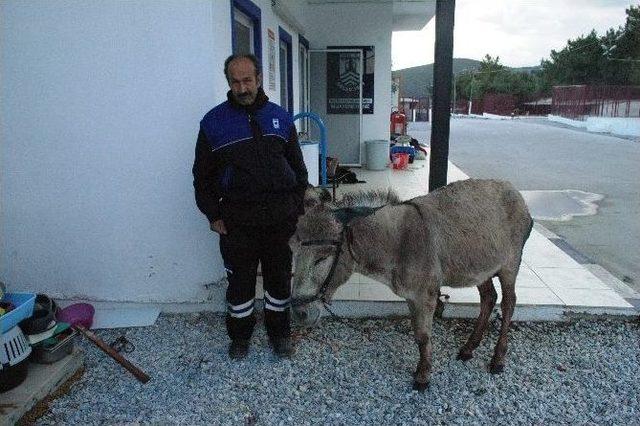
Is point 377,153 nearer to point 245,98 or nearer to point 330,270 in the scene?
point 245,98

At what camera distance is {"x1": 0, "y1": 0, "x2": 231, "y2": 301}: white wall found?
145 inches

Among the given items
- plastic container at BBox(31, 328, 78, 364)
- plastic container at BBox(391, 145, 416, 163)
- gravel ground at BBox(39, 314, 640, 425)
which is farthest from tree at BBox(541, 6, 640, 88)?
plastic container at BBox(31, 328, 78, 364)

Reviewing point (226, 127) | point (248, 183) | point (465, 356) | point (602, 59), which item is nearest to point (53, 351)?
point (248, 183)

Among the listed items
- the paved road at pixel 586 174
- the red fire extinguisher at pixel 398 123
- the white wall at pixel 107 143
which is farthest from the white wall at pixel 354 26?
the white wall at pixel 107 143

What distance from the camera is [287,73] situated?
7.90 metres

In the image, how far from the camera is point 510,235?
334 cm

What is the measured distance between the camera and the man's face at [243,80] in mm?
2998

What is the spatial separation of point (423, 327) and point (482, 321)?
2.43ft

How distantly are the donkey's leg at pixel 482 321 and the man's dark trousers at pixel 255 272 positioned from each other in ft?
4.39

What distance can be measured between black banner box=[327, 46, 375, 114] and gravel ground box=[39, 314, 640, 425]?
7.65 m

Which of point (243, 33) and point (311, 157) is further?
point (311, 157)

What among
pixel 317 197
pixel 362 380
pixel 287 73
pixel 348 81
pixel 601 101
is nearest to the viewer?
pixel 317 197

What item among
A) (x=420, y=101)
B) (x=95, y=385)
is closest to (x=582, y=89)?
(x=420, y=101)

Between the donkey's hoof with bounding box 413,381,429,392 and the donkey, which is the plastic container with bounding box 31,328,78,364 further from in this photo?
the donkey's hoof with bounding box 413,381,429,392
